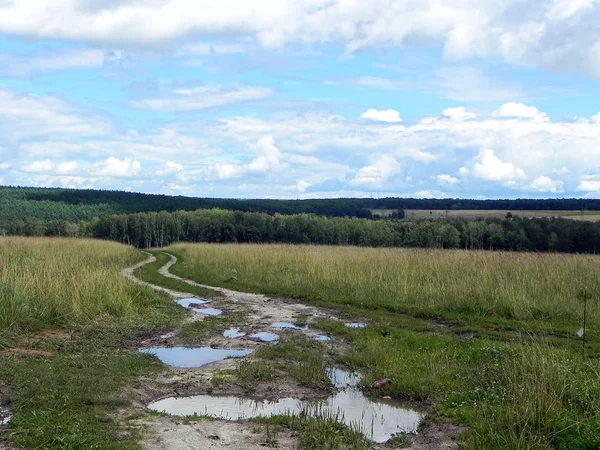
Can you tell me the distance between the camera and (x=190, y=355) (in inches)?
384

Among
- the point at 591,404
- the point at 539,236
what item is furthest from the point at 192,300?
the point at 539,236

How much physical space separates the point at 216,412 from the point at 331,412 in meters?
1.33

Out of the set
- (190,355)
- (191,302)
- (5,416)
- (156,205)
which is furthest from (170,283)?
(156,205)

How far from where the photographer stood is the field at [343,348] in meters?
5.77

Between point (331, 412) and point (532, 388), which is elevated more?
point (532, 388)

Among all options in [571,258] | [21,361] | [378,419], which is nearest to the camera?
[378,419]

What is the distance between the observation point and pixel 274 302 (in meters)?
16.0

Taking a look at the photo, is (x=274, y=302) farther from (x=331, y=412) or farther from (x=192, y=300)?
(x=331, y=412)

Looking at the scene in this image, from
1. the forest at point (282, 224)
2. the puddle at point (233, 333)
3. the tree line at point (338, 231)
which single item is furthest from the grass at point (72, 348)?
the tree line at point (338, 231)

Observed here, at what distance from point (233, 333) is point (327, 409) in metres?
4.93

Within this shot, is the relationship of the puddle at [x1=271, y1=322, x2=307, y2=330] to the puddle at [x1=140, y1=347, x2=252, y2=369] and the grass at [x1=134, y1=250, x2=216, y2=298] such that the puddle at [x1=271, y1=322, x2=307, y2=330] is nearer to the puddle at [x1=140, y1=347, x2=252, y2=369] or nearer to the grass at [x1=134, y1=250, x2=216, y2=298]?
the puddle at [x1=140, y1=347, x2=252, y2=369]

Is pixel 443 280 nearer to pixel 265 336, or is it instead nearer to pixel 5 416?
pixel 265 336

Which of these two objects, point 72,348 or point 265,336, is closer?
point 72,348

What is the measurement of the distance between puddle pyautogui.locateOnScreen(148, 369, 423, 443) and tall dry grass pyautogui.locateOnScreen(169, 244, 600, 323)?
677 cm
